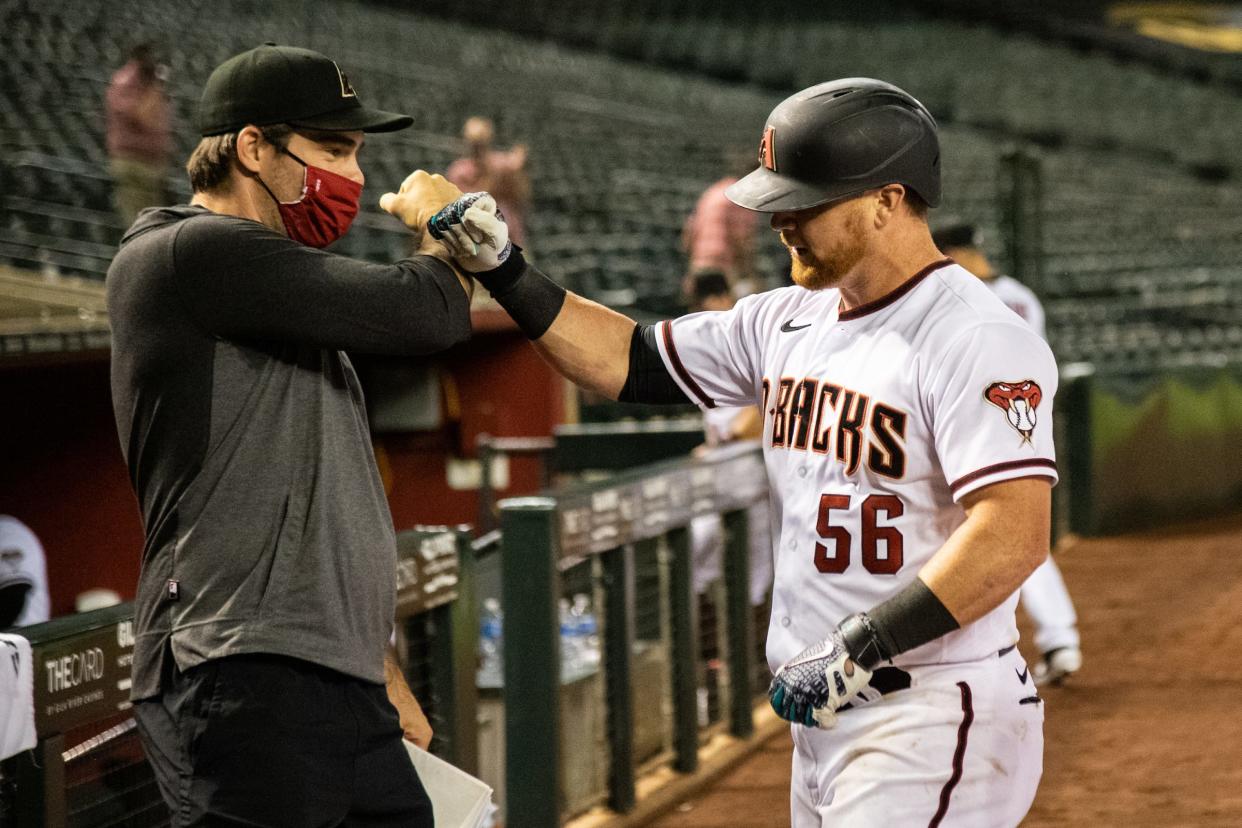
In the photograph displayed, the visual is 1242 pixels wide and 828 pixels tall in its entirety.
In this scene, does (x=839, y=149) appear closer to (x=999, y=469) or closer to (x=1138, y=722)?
(x=999, y=469)

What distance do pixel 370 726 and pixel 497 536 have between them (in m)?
2.67

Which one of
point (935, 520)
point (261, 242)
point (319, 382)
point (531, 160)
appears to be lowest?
point (935, 520)

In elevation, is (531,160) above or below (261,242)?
above

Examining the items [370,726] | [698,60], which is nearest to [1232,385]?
[370,726]

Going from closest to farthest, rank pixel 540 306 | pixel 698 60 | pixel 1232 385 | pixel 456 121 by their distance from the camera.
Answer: pixel 540 306
pixel 1232 385
pixel 456 121
pixel 698 60

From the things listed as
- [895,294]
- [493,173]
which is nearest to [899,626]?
[895,294]

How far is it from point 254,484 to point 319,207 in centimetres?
46

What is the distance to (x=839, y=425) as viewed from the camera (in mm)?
2604

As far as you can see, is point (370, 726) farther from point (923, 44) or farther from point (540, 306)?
point (923, 44)

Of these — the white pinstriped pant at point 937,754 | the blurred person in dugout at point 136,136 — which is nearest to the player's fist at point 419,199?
the white pinstriped pant at point 937,754

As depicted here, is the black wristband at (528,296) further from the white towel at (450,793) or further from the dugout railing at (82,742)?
the white towel at (450,793)

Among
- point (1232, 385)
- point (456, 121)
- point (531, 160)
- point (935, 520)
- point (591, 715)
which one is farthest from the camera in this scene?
point (456, 121)

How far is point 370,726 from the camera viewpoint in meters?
2.44

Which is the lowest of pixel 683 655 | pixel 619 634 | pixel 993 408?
pixel 683 655
